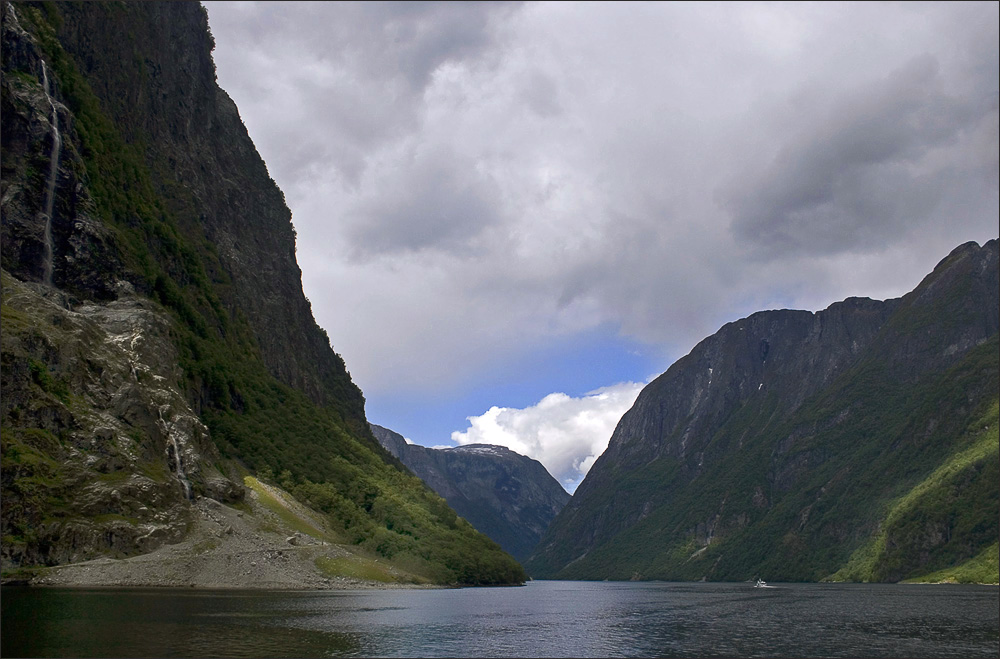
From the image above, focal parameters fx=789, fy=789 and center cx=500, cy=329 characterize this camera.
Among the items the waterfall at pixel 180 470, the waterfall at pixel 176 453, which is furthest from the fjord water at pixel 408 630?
the waterfall at pixel 176 453

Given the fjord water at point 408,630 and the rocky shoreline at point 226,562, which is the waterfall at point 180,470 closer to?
the rocky shoreline at point 226,562

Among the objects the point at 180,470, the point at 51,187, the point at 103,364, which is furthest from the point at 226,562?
the point at 51,187

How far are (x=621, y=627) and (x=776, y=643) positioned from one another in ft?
71.8

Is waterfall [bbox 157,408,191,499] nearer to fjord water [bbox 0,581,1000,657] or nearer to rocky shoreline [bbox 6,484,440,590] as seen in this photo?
rocky shoreline [bbox 6,484,440,590]

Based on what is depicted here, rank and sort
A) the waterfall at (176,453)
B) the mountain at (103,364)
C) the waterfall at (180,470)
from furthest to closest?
1. the waterfall at (176,453)
2. the waterfall at (180,470)
3. the mountain at (103,364)

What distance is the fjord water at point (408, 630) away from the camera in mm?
57281

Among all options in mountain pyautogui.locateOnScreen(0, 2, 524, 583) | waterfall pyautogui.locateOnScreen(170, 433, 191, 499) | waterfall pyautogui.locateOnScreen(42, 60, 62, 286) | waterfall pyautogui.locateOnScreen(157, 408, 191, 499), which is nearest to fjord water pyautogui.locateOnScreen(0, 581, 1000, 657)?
mountain pyautogui.locateOnScreen(0, 2, 524, 583)

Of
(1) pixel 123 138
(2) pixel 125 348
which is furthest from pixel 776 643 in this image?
(1) pixel 123 138

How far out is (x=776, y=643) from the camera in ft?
242

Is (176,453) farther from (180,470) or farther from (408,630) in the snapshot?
(408,630)

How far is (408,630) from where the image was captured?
75.1 meters

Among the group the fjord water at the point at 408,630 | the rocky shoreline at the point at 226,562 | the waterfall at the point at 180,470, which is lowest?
the fjord water at the point at 408,630

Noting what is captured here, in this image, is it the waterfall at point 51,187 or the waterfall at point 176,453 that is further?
the waterfall at point 51,187

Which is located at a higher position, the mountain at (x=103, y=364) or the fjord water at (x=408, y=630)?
the mountain at (x=103, y=364)
